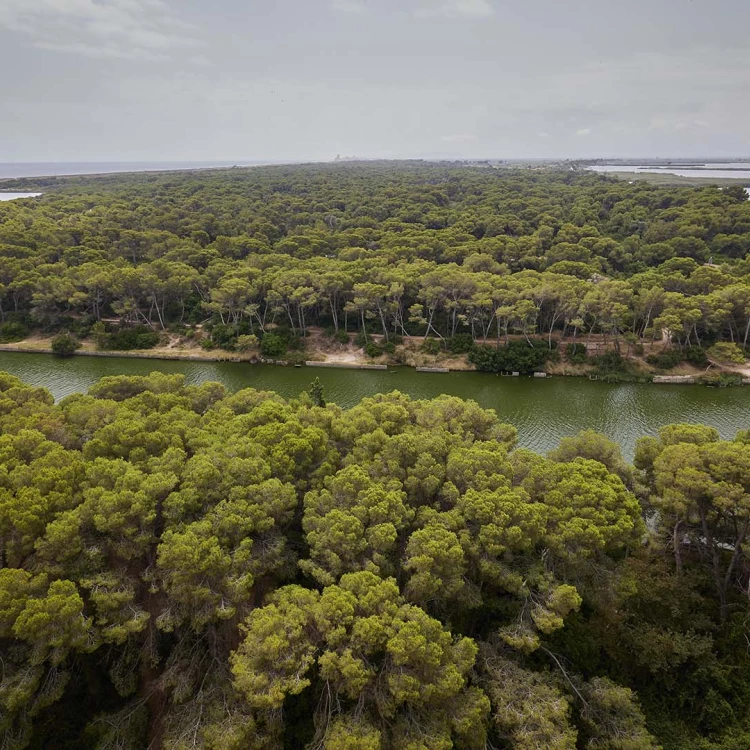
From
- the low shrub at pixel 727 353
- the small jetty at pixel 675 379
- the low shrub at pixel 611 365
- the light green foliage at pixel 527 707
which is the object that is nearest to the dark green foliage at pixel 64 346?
the light green foliage at pixel 527 707

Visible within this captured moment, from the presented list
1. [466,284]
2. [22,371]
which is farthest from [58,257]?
[466,284]

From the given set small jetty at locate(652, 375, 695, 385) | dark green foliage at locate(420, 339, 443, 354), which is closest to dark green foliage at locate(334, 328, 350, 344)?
dark green foliage at locate(420, 339, 443, 354)

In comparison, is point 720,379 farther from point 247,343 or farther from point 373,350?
point 247,343

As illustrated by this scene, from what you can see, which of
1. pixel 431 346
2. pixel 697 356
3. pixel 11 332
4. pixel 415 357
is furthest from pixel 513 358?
pixel 11 332

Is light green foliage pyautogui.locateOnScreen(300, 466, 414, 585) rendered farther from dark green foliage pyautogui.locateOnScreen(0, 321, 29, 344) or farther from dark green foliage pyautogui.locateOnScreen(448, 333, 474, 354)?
dark green foliage pyautogui.locateOnScreen(0, 321, 29, 344)

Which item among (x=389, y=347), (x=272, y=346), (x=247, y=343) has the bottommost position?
(x=389, y=347)

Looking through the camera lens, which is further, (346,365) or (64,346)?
(64,346)

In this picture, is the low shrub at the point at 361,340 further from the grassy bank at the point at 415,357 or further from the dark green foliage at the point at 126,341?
the dark green foliage at the point at 126,341
